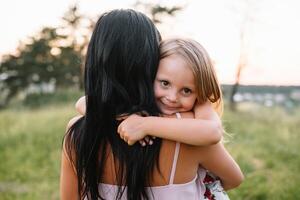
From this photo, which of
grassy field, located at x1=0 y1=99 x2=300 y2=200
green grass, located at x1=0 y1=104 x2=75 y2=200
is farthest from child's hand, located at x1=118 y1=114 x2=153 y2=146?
green grass, located at x1=0 y1=104 x2=75 y2=200

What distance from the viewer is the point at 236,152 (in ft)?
17.9

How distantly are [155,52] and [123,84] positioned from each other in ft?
0.42

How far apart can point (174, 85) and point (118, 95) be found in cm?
16

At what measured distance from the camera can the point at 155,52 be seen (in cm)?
142

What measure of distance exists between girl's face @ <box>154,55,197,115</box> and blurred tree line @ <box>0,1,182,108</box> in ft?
35.3

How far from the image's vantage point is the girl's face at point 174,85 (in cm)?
141

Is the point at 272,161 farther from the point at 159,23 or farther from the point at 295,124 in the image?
the point at 159,23

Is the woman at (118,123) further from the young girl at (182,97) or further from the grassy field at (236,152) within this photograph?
the grassy field at (236,152)

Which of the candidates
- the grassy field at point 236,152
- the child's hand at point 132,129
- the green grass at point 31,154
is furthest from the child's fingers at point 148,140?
the green grass at point 31,154

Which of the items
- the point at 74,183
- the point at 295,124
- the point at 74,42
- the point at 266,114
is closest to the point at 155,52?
the point at 74,183

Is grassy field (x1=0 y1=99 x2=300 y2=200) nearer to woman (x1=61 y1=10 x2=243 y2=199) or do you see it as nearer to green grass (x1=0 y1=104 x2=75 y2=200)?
green grass (x1=0 y1=104 x2=75 y2=200)

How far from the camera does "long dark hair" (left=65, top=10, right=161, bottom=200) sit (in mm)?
1373

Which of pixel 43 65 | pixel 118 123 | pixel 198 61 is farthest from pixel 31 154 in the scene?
pixel 43 65

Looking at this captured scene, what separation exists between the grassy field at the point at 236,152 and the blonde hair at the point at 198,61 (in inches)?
112
